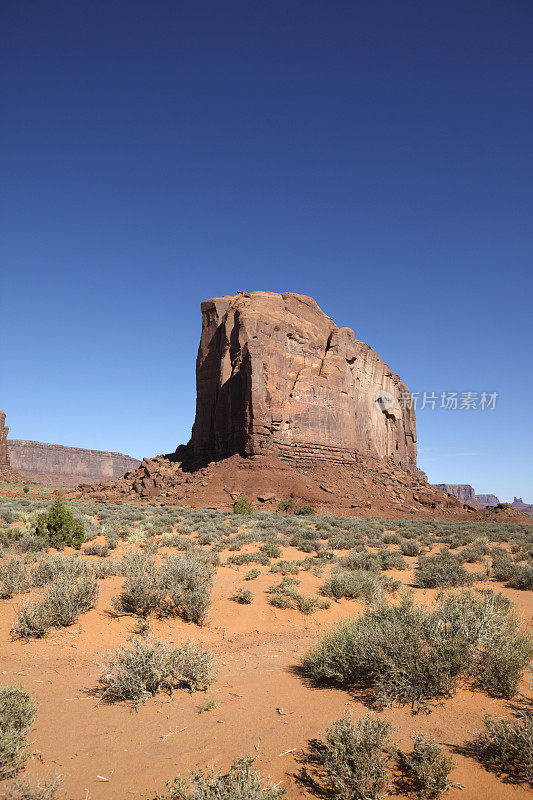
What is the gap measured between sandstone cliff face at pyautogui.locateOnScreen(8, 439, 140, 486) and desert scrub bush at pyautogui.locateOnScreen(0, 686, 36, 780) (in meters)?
121

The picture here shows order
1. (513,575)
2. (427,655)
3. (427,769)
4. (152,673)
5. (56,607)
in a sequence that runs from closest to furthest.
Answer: (427,769) → (152,673) → (427,655) → (56,607) → (513,575)

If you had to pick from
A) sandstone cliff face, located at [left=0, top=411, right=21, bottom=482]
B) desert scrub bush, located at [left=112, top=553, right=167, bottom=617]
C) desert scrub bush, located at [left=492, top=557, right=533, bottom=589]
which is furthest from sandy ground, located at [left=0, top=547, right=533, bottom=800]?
sandstone cliff face, located at [left=0, top=411, right=21, bottom=482]

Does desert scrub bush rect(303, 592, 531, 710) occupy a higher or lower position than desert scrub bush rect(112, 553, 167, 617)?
higher

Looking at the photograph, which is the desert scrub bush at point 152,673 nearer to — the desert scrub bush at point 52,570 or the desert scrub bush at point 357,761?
the desert scrub bush at point 357,761

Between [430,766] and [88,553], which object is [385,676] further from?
[88,553]

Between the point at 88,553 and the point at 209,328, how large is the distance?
4290 centimetres

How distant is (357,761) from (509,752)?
1.18m

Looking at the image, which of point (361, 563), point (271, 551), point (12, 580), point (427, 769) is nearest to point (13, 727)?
point (427, 769)

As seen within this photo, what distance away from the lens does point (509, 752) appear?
2990 millimetres

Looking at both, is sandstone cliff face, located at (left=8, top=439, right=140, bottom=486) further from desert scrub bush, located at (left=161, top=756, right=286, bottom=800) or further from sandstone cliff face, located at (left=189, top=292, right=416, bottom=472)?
desert scrub bush, located at (left=161, top=756, right=286, bottom=800)

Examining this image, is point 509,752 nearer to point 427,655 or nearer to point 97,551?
point 427,655

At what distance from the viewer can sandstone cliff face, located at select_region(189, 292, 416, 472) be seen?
4081 centimetres

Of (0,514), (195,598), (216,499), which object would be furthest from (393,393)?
(195,598)

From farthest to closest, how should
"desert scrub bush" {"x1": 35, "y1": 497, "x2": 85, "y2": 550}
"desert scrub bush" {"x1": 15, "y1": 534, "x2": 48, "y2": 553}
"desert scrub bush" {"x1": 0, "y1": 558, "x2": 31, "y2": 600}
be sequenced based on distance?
"desert scrub bush" {"x1": 35, "y1": 497, "x2": 85, "y2": 550} → "desert scrub bush" {"x1": 15, "y1": 534, "x2": 48, "y2": 553} → "desert scrub bush" {"x1": 0, "y1": 558, "x2": 31, "y2": 600}
